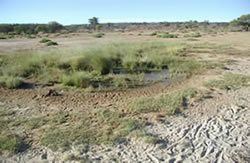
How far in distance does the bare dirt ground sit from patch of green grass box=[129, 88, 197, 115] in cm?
34

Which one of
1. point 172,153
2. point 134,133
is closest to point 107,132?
point 134,133

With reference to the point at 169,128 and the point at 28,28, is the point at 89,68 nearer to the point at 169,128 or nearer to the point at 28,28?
the point at 169,128

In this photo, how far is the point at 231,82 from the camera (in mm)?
9703

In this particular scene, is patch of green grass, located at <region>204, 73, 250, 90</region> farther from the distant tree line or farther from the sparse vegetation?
the distant tree line

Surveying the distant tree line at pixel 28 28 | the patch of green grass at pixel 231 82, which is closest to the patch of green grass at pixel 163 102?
the patch of green grass at pixel 231 82

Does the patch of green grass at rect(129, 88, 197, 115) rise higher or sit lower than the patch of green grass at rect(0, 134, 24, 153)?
higher

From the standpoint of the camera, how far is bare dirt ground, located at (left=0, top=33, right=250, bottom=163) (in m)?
4.45

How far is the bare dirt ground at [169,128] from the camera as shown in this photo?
14.6 feet

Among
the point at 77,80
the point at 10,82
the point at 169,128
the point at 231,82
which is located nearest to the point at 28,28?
the point at 10,82

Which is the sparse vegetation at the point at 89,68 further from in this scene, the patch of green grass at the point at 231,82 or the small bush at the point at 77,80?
the patch of green grass at the point at 231,82

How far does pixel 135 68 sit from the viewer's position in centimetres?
1340

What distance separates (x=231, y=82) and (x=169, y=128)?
5398mm

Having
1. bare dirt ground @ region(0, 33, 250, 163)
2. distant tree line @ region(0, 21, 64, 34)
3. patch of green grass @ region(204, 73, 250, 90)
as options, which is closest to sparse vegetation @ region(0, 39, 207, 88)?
bare dirt ground @ region(0, 33, 250, 163)

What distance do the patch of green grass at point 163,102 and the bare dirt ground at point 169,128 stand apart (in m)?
0.34
